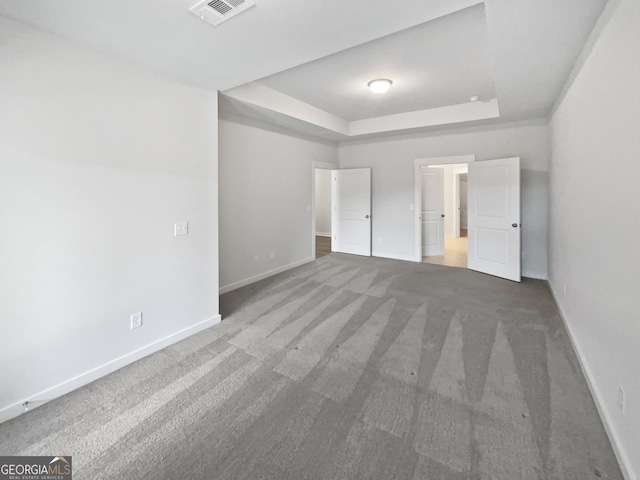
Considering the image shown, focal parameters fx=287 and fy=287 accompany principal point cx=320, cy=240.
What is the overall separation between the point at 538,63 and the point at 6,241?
431 centimetres

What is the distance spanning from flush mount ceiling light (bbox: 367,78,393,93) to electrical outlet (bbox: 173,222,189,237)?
2.78 meters

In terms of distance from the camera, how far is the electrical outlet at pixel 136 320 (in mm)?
2512

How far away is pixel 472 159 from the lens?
5.25 meters

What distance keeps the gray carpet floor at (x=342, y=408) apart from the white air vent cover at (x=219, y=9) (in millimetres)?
2539

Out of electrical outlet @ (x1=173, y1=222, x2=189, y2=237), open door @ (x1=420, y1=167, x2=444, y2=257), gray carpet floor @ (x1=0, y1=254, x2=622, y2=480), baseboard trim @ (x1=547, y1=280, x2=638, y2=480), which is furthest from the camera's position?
open door @ (x1=420, y1=167, x2=444, y2=257)

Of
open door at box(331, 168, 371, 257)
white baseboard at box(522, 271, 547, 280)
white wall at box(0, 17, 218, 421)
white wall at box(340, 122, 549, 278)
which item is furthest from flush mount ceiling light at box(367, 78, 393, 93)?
white baseboard at box(522, 271, 547, 280)

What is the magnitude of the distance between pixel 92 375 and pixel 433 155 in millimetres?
5928

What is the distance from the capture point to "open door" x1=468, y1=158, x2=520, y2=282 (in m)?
4.54

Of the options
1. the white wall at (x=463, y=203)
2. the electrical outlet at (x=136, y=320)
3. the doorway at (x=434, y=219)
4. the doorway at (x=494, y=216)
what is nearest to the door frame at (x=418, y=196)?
the doorway at (x=494, y=216)

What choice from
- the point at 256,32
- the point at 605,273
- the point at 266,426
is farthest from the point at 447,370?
the point at 256,32

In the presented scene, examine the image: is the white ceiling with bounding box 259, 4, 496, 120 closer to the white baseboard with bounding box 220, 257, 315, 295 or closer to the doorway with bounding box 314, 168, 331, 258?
the white baseboard with bounding box 220, 257, 315, 295

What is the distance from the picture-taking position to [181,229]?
9.30ft

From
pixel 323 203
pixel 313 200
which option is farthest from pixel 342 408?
pixel 323 203

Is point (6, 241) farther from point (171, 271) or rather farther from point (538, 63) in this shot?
point (538, 63)
